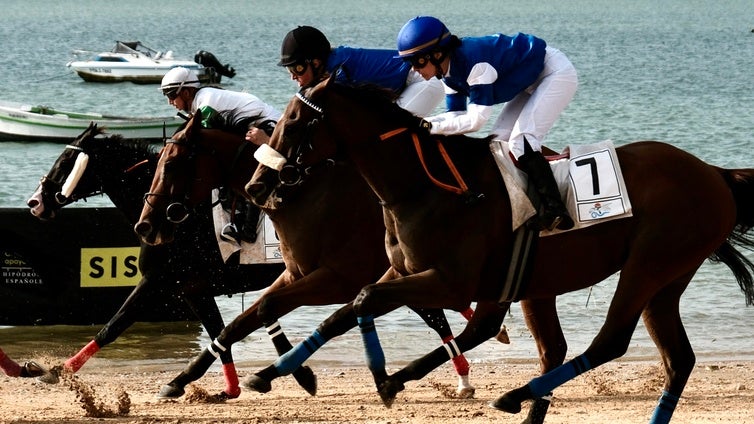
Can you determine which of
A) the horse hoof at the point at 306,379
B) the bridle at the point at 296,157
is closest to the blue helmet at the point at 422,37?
the bridle at the point at 296,157

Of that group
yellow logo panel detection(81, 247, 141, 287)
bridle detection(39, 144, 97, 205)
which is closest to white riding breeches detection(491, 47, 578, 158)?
bridle detection(39, 144, 97, 205)

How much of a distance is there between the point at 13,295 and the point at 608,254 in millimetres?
5691

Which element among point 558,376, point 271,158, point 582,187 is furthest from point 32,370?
point 582,187

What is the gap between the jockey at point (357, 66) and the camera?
7.62 m

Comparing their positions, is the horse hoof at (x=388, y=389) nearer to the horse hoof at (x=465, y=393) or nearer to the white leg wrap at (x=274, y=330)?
the white leg wrap at (x=274, y=330)

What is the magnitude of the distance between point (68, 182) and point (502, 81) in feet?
10.3

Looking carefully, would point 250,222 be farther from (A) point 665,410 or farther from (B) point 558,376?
(A) point 665,410

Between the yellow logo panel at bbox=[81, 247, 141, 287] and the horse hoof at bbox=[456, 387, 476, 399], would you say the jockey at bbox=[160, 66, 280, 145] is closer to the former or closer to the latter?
the horse hoof at bbox=[456, 387, 476, 399]

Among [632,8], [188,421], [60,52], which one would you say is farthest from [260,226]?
[632,8]

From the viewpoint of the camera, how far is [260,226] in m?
8.10

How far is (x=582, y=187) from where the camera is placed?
21.5 feet

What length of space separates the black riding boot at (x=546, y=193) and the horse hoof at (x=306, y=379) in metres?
2.18

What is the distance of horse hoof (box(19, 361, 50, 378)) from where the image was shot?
8094 mm

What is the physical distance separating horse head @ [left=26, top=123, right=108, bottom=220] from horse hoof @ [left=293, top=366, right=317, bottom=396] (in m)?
1.79
